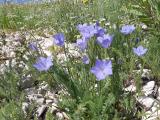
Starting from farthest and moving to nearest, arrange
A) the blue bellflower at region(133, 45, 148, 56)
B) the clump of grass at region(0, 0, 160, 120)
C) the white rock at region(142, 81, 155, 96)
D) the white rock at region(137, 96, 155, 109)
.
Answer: the white rock at region(142, 81, 155, 96)
the white rock at region(137, 96, 155, 109)
the blue bellflower at region(133, 45, 148, 56)
the clump of grass at region(0, 0, 160, 120)

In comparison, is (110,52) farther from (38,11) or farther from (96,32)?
(38,11)

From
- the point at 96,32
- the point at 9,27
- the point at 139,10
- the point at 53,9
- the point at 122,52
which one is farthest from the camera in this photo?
the point at 9,27

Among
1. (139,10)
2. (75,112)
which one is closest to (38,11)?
(139,10)

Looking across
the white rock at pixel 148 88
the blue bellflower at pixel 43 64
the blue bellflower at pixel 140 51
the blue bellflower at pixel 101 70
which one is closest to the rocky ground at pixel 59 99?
the white rock at pixel 148 88

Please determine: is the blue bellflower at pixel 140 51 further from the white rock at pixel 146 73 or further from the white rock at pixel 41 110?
the white rock at pixel 41 110

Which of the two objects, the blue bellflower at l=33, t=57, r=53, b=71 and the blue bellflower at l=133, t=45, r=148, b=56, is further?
the blue bellflower at l=133, t=45, r=148, b=56

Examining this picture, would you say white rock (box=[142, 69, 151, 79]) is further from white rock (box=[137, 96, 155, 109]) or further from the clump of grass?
white rock (box=[137, 96, 155, 109])

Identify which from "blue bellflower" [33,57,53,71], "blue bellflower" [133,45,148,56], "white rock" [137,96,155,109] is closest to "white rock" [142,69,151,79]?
"white rock" [137,96,155,109]

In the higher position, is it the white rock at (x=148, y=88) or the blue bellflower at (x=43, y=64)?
the blue bellflower at (x=43, y=64)
